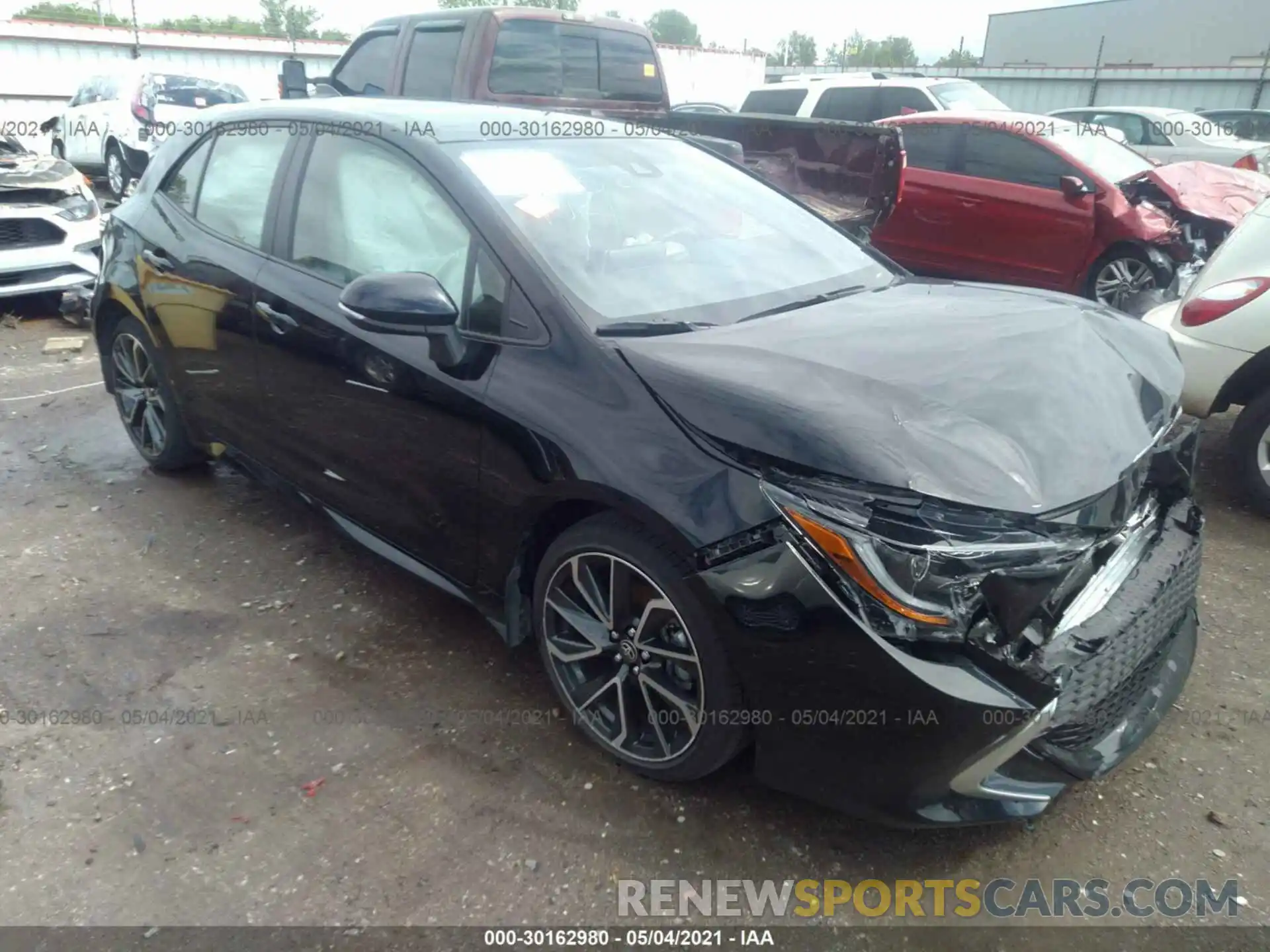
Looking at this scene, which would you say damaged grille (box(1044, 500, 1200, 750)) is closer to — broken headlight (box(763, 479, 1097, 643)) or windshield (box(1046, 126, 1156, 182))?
broken headlight (box(763, 479, 1097, 643))

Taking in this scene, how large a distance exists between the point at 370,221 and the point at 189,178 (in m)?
1.44

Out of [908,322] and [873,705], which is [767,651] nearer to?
[873,705]

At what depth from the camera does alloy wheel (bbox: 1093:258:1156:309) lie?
7.02 metres

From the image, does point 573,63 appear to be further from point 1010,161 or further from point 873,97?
point 873,97

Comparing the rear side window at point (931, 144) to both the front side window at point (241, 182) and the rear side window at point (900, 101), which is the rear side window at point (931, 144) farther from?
the front side window at point (241, 182)

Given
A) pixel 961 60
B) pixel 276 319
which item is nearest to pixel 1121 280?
pixel 276 319

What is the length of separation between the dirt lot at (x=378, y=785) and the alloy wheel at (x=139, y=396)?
2.92ft

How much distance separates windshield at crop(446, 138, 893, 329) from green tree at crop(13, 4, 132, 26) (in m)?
39.6

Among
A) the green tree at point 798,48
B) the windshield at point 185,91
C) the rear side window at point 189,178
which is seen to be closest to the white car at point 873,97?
the rear side window at point 189,178

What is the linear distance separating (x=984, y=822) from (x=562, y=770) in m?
1.13

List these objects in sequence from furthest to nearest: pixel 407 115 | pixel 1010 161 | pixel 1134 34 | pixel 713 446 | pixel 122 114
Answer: pixel 1134 34, pixel 122 114, pixel 1010 161, pixel 407 115, pixel 713 446

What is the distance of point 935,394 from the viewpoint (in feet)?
7.35

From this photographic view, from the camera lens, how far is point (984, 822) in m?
2.06

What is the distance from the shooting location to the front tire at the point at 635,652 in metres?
2.23
